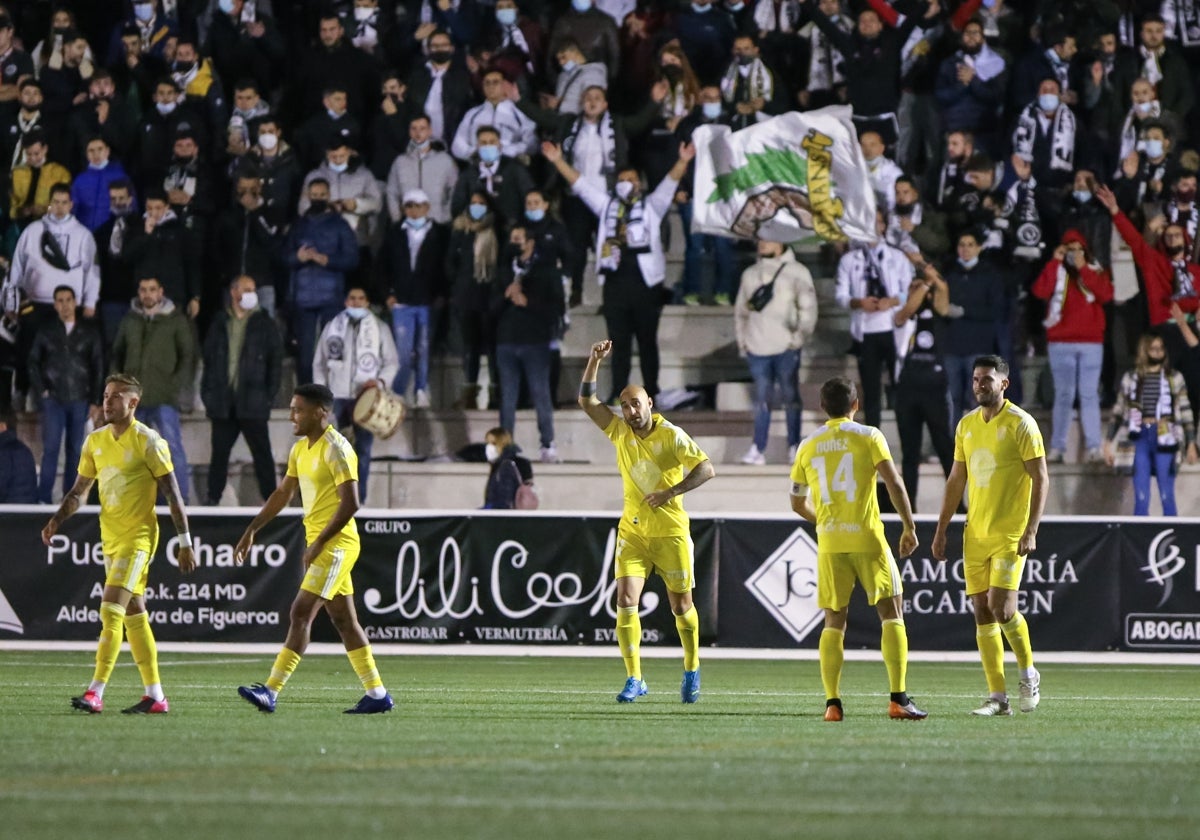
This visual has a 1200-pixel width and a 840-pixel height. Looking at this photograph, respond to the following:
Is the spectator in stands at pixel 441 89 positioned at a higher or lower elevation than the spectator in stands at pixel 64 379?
higher

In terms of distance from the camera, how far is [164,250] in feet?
69.9

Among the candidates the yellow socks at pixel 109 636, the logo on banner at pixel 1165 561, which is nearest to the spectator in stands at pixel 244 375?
the yellow socks at pixel 109 636

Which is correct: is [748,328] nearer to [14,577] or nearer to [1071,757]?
[14,577]

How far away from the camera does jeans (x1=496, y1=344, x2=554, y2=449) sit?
2103cm

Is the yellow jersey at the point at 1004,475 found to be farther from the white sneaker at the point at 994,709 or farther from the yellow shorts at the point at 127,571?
the yellow shorts at the point at 127,571

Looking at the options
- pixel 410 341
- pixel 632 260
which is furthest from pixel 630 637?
pixel 410 341

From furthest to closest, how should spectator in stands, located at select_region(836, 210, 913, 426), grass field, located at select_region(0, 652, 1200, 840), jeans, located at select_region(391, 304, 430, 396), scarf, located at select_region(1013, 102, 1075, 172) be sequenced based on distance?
jeans, located at select_region(391, 304, 430, 396) < scarf, located at select_region(1013, 102, 1075, 172) < spectator in stands, located at select_region(836, 210, 913, 426) < grass field, located at select_region(0, 652, 1200, 840)

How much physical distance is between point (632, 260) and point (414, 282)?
2382 mm

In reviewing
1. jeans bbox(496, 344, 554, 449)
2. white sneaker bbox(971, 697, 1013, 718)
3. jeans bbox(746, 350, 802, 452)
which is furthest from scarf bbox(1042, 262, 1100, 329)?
white sneaker bbox(971, 697, 1013, 718)

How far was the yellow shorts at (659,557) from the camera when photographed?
43.5 feet

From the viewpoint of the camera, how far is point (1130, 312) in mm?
22109

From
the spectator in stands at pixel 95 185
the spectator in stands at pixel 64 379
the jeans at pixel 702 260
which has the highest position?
the spectator in stands at pixel 95 185

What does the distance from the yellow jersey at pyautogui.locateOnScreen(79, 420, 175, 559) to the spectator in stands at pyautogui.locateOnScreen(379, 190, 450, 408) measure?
922 centimetres

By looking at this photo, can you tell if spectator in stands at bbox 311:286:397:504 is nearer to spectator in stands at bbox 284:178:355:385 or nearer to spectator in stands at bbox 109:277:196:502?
spectator in stands at bbox 284:178:355:385
